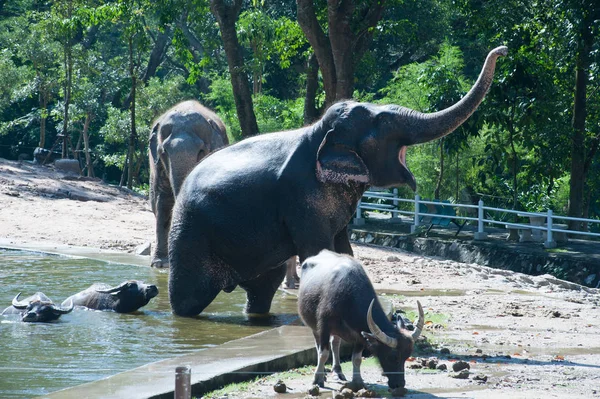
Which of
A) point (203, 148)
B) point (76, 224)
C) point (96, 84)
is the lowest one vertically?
point (76, 224)

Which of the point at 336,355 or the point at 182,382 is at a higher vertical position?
the point at 182,382

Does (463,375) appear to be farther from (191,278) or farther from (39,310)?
(39,310)

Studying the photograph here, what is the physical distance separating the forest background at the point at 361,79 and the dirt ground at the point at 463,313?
12.5ft

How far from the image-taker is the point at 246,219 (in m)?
9.39

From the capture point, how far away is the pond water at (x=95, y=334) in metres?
7.59

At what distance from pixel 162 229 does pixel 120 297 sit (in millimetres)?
3736

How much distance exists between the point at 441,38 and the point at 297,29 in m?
9.47

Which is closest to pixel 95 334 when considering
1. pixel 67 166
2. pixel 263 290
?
pixel 263 290

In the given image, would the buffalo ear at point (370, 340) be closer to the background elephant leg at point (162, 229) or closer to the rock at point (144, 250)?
the background elephant leg at point (162, 229)

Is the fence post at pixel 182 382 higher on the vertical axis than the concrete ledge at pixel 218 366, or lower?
higher

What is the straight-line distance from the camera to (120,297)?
10.4m

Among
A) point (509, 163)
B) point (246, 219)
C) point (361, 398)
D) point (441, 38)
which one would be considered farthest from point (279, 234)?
point (441, 38)

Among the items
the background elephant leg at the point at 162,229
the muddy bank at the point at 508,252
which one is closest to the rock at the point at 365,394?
the background elephant leg at the point at 162,229

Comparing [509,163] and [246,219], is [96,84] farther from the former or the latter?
[246,219]
